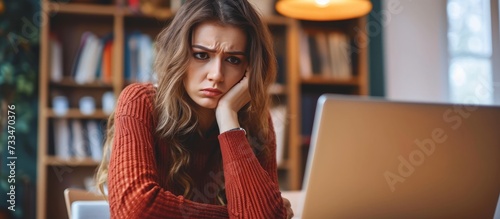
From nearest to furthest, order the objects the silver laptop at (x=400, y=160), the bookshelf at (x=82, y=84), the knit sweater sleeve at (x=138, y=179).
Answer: the silver laptop at (x=400, y=160) → the knit sweater sleeve at (x=138, y=179) → the bookshelf at (x=82, y=84)

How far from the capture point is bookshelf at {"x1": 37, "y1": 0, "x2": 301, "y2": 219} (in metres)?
3.34

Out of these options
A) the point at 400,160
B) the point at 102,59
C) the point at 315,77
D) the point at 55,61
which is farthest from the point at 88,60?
the point at 400,160

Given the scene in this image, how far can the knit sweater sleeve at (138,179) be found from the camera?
4.13 ft

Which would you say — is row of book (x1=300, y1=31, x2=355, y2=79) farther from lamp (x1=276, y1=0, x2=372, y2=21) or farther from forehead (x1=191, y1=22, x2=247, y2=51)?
forehead (x1=191, y1=22, x2=247, y2=51)

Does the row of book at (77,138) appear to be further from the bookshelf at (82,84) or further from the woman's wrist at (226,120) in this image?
the woman's wrist at (226,120)

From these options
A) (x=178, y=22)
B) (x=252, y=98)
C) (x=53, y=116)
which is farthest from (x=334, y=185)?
(x=53, y=116)

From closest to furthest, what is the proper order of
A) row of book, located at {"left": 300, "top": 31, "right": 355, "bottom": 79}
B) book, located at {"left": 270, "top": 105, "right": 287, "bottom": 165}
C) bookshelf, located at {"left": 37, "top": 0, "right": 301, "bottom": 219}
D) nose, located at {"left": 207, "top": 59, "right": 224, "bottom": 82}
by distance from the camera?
nose, located at {"left": 207, "top": 59, "right": 224, "bottom": 82} → bookshelf, located at {"left": 37, "top": 0, "right": 301, "bottom": 219} → book, located at {"left": 270, "top": 105, "right": 287, "bottom": 165} → row of book, located at {"left": 300, "top": 31, "right": 355, "bottom": 79}

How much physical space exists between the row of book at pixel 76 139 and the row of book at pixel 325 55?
1.36 metres

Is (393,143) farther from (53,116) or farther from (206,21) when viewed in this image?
(53,116)

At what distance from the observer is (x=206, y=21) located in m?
1.48

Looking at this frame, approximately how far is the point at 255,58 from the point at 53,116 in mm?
2175

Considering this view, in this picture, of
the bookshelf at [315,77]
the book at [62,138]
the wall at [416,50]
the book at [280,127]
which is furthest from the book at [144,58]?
the wall at [416,50]

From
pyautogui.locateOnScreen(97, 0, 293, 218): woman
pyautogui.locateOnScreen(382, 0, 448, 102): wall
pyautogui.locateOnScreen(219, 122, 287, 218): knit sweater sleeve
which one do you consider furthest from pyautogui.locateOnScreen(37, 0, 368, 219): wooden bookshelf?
pyautogui.locateOnScreen(219, 122, 287, 218): knit sweater sleeve

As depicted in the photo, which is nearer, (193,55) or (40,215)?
(193,55)
